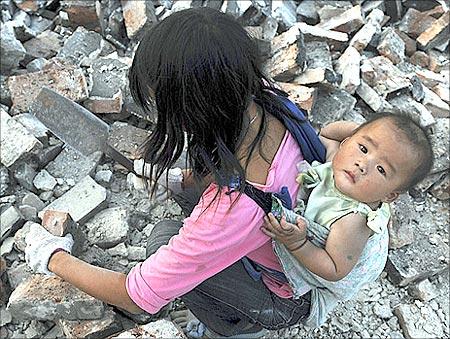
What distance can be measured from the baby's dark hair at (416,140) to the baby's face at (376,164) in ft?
0.04

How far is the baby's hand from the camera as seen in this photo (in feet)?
5.40

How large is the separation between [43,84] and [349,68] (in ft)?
4.74

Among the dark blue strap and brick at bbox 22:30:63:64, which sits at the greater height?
the dark blue strap

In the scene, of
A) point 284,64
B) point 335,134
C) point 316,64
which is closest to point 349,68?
point 316,64

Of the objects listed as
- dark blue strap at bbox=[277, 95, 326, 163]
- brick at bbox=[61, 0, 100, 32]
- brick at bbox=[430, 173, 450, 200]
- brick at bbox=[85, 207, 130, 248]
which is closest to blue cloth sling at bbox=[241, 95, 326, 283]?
dark blue strap at bbox=[277, 95, 326, 163]

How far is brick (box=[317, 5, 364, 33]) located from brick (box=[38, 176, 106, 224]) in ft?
5.11

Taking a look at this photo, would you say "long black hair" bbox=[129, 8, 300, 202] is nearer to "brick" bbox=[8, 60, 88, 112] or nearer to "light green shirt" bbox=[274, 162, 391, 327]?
"light green shirt" bbox=[274, 162, 391, 327]

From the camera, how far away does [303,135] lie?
1859mm

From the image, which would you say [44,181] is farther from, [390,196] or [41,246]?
[390,196]

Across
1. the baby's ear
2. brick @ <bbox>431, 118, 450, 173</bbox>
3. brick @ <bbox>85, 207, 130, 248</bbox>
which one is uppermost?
the baby's ear

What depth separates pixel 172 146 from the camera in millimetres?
1603

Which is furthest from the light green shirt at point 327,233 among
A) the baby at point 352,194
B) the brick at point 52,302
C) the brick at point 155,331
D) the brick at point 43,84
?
the brick at point 43,84

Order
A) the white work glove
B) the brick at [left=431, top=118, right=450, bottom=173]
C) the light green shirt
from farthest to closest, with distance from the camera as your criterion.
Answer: the brick at [left=431, top=118, right=450, bottom=173]
the white work glove
the light green shirt

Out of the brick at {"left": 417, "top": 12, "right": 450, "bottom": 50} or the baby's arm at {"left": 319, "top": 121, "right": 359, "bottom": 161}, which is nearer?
the baby's arm at {"left": 319, "top": 121, "right": 359, "bottom": 161}
